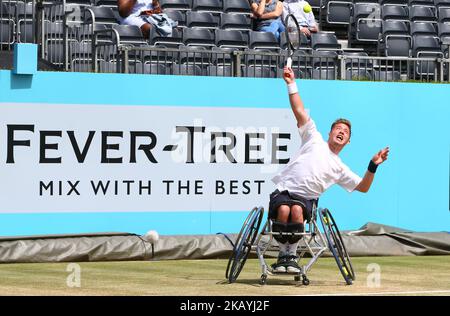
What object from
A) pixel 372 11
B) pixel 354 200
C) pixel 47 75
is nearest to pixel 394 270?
pixel 354 200

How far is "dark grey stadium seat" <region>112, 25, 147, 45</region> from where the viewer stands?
61.0 ft

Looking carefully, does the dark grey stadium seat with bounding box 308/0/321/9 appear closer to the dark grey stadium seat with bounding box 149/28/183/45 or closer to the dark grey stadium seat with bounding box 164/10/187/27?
the dark grey stadium seat with bounding box 164/10/187/27

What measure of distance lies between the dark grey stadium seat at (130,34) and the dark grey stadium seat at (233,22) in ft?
6.87

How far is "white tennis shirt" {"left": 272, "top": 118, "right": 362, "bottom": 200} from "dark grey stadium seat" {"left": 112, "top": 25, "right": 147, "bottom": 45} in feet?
22.1

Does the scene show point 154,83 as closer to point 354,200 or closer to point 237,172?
point 237,172

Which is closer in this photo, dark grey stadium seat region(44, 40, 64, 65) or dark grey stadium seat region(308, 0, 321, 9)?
dark grey stadium seat region(44, 40, 64, 65)

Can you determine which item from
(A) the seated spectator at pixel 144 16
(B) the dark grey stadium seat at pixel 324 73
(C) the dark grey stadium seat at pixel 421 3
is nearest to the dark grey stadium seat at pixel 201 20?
(A) the seated spectator at pixel 144 16

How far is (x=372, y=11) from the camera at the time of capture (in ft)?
73.6

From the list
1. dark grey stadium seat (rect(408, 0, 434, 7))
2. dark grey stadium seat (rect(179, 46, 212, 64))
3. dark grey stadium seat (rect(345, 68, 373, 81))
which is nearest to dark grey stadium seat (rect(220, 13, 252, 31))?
dark grey stadium seat (rect(179, 46, 212, 64))

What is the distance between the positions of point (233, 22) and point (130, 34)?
2453mm

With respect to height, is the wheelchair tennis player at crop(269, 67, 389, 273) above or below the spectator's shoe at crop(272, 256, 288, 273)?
above

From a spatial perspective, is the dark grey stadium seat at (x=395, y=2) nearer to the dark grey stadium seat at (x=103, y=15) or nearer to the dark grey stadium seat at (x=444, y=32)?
the dark grey stadium seat at (x=444, y=32)

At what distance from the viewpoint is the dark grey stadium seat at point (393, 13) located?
22.4 metres

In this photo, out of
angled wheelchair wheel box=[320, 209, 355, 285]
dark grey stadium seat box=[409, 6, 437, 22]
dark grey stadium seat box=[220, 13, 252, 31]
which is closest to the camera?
angled wheelchair wheel box=[320, 209, 355, 285]
